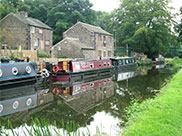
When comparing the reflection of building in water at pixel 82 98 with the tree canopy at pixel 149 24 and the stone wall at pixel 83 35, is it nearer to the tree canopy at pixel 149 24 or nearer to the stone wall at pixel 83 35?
the stone wall at pixel 83 35

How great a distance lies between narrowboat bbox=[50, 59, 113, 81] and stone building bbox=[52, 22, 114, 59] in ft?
20.6

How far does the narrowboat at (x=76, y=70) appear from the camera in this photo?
639 inches

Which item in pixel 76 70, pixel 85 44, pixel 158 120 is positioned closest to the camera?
pixel 158 120

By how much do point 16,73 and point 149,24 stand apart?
98.3 ft

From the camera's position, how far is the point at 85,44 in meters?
29.9

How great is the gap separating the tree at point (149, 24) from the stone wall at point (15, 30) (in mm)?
18472

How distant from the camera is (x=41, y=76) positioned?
1570cm

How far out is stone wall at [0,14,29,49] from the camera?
27188 millimetres

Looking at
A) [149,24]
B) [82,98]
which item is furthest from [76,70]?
[149,24]

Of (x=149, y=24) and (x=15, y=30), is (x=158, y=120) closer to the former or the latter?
(x=15, y=30)

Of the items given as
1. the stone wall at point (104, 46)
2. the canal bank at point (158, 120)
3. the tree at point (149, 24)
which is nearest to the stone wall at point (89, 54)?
the stone wall at point (104, 46)

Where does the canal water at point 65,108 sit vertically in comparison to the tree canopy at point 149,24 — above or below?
below

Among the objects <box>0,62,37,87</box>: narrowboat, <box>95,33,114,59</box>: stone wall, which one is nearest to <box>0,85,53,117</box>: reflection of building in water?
<box>0,62,37,87</box>: narrowboat

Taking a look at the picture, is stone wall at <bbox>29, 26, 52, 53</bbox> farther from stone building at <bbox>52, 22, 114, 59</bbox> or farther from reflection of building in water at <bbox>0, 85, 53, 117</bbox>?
reflection of building in water at <bbox>0, 85, 53, 117</bbox>
